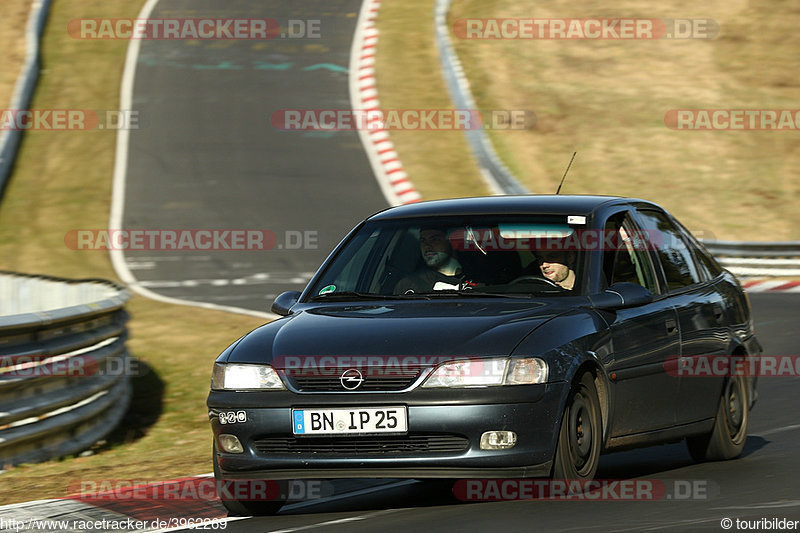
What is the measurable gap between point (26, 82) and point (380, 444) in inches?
964

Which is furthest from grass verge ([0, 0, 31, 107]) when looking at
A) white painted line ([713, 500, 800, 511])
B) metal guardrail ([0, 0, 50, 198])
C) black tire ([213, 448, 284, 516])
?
white painted line ([713, 500, 800, 511])

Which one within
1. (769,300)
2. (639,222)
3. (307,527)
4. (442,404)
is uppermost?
(639,222)

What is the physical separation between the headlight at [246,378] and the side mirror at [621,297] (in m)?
1.62

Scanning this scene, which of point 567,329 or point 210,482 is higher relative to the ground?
point 567,329

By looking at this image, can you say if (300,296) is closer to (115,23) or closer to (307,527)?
(307,527)

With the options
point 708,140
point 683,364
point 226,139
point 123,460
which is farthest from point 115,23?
point 683,364

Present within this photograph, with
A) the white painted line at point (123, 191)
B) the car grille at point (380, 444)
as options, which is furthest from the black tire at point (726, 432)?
the white painted line at point (123, 191)

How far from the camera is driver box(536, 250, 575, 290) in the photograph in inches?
293

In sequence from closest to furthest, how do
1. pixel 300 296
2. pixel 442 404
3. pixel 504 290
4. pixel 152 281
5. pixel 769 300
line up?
pixel 442 404 < pixel 504 290 < pixel 300 296 < pixel 769 300 < pixel 152 281

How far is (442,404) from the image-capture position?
254 inches

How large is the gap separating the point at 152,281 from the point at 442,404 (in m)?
14.5

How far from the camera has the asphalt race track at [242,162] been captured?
837 inches

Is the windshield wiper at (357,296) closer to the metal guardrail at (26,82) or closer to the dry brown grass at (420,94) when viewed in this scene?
the dry brown grass at (420,94)

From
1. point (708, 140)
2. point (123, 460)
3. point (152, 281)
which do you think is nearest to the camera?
point (123, 460)
